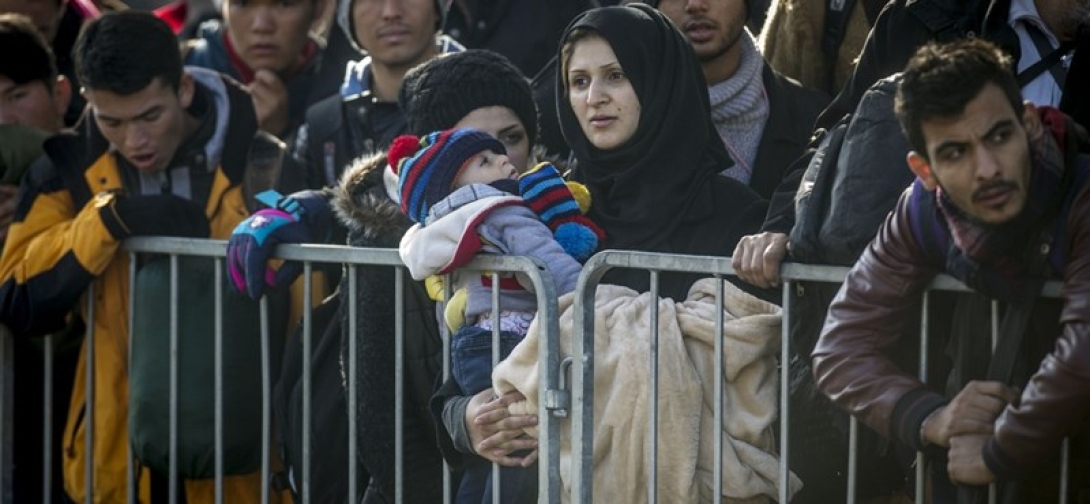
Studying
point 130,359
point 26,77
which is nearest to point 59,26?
point 26,77

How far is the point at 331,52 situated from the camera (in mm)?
8328

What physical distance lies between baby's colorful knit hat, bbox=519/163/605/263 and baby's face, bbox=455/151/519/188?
0.45 ft

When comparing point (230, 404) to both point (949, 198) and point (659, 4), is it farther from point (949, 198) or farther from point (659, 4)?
point (949, 198)

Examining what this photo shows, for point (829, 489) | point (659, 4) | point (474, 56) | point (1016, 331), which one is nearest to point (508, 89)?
point (474, 56)

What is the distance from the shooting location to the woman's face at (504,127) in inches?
237

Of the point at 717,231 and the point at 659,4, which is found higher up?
the point at 659,4

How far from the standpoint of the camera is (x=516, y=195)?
5480 mm

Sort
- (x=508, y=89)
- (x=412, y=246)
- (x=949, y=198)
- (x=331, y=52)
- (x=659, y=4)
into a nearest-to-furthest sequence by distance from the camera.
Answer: (x=949, y=198)
(x=412, y=246)
(x=508, y=89)
(x=659, y=4)
(x=331, y=52)

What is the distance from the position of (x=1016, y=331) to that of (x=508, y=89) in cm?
215

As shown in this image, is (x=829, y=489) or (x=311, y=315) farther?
(x=311, y=315)

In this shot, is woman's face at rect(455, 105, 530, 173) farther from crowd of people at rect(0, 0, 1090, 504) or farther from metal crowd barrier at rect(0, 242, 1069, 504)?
metal crowd barrier at rect(0, 242, 1069, 504)

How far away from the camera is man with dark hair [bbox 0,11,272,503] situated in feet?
21.5

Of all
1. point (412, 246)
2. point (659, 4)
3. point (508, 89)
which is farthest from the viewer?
point (659, 4)

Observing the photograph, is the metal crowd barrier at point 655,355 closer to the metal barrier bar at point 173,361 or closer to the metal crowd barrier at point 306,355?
the metal crowd barrier at point 306,355
